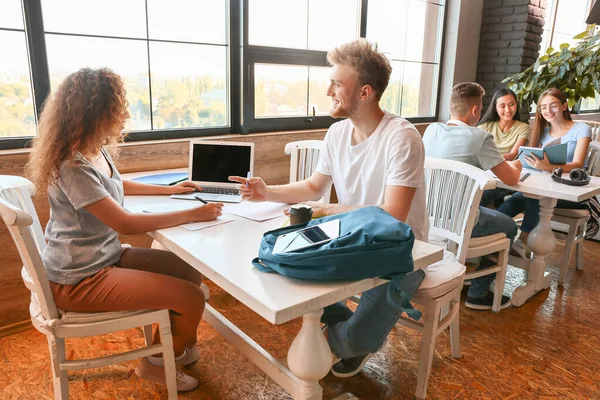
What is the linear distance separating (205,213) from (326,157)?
0.59 m

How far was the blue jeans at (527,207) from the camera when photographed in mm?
2840

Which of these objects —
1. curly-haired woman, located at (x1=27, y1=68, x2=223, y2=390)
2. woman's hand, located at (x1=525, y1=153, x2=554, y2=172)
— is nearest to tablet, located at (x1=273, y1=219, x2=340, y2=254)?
curly-haired woman, located at (x1=27, y1=68, x2=223, y2=390)

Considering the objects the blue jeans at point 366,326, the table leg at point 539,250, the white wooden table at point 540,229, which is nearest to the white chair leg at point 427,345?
the blue jeans at point 366,326

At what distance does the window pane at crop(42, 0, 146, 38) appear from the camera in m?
2.16

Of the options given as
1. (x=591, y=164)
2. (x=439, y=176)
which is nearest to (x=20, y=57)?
(x=439, y=176)

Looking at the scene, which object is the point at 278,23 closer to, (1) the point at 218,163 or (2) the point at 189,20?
(2) the point at 189,20

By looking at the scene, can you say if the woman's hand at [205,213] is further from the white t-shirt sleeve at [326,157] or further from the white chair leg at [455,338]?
the white chair leg at [455,338]

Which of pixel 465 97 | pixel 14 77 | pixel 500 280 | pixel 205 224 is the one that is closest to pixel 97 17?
pixel 14 77

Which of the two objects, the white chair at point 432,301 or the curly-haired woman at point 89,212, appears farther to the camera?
the white chair at point 432,301

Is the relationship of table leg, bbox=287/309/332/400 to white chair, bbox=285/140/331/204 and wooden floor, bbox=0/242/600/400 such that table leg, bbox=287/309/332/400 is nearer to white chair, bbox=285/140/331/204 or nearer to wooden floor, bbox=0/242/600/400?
wooden floor, bbox=0/242/600/400

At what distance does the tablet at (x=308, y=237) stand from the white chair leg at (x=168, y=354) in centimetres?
56

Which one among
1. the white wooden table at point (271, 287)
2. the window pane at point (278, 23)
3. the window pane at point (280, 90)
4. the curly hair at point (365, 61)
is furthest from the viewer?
the window pane at point (280, 90)

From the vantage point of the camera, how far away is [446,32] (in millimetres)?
4250

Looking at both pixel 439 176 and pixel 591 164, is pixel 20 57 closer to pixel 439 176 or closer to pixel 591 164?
pixel 439 176
